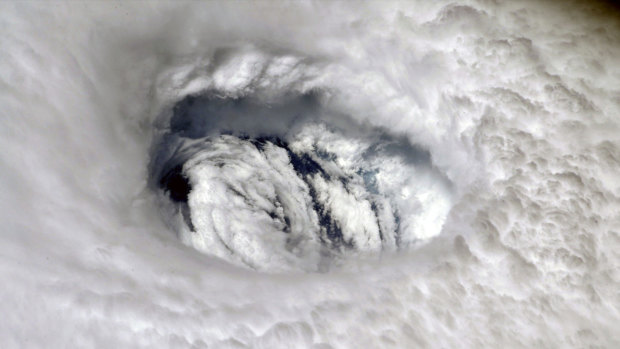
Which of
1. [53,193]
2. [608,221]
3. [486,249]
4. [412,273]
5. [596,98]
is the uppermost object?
[596,98]

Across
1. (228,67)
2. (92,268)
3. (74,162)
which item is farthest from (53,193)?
(228,67)

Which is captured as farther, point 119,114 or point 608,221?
point 119,114

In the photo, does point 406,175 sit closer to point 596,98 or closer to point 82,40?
point 596,98

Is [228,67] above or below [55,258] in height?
above

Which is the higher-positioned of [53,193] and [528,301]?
[528,301]

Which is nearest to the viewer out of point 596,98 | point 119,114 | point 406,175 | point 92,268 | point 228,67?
point 596,98

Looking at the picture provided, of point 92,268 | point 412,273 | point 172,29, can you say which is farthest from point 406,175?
point 92,268

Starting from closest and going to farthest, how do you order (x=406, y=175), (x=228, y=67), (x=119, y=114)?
(x=119, y=114), (x=228, y=67), (x=406, y=175)

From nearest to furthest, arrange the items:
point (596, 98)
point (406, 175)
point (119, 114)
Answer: point (596, 98), point (119, 114), point (406, 175)

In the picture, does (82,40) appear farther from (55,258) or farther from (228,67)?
(55,258)
